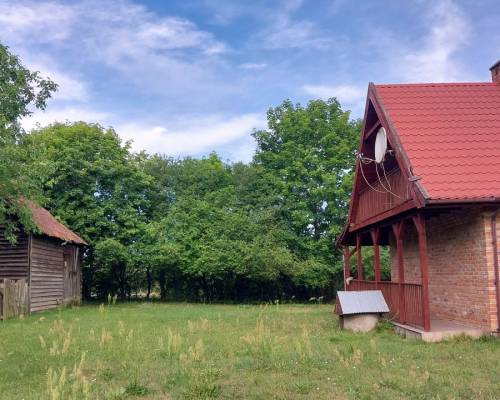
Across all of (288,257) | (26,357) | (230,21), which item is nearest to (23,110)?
(230,21)

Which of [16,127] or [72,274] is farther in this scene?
[72,274]

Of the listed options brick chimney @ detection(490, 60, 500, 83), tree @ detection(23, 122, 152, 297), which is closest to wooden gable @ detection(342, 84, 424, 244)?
brick chimney @ detection(490, 60, 500, 83)

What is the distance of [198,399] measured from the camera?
21.0 feet

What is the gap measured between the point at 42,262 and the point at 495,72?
17676mm

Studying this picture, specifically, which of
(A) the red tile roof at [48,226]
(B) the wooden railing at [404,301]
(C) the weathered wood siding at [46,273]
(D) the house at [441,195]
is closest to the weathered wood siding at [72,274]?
(C) the weathered wood siding at [46,273]

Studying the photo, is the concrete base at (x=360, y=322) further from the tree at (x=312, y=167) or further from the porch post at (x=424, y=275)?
the tree at (x=312, y=167)

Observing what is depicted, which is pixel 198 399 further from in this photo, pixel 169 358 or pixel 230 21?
pixel 230 21

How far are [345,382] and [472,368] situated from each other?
83.1 inches

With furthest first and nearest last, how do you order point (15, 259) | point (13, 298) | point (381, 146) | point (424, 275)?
point (15, 259)
point (13, 298)
point (381, 146)
point (424, 275)

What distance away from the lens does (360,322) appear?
1259cm

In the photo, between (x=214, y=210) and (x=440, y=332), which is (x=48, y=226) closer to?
(x=214, y=210)

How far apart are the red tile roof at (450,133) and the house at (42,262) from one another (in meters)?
12.3

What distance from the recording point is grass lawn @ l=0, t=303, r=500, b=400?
6.66 meters

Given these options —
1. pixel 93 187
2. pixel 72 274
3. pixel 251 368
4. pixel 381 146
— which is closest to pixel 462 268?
pixel 381 146
